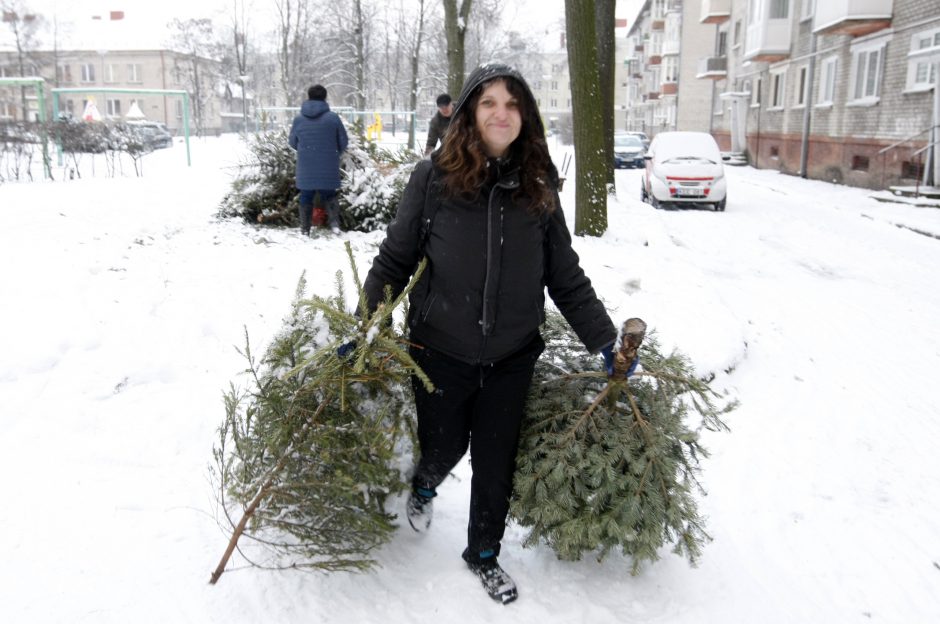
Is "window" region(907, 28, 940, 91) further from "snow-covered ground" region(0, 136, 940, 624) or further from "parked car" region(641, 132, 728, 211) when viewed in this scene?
"snow-covered ground" region(0, 136, 940, 624)

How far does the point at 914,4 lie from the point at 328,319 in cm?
2089

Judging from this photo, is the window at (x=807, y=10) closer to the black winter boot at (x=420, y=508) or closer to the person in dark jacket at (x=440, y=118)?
the person in dark jacket at (x=440, y=118)

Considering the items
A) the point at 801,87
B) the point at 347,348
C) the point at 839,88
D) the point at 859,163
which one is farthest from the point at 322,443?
the point at 801,87

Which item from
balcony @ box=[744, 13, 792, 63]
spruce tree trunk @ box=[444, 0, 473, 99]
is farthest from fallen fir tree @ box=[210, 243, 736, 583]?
balcony @ box=[744, 13, 792, 63]

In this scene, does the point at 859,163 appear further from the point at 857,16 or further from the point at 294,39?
the point at 294,39

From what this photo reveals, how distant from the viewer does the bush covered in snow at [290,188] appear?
8945 mm

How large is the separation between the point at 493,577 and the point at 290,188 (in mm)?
7248

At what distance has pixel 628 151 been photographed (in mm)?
29656

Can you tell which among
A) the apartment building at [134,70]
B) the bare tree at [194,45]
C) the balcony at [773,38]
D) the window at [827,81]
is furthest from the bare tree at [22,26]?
the window at [827,81]

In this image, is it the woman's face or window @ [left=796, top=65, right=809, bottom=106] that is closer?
the woman's face

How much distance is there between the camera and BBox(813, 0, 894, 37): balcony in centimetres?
1972

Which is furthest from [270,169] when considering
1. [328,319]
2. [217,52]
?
[217,52]

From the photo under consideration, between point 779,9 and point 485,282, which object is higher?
point 779,9

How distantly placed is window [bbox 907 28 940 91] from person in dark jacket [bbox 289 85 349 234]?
15.3 metres
